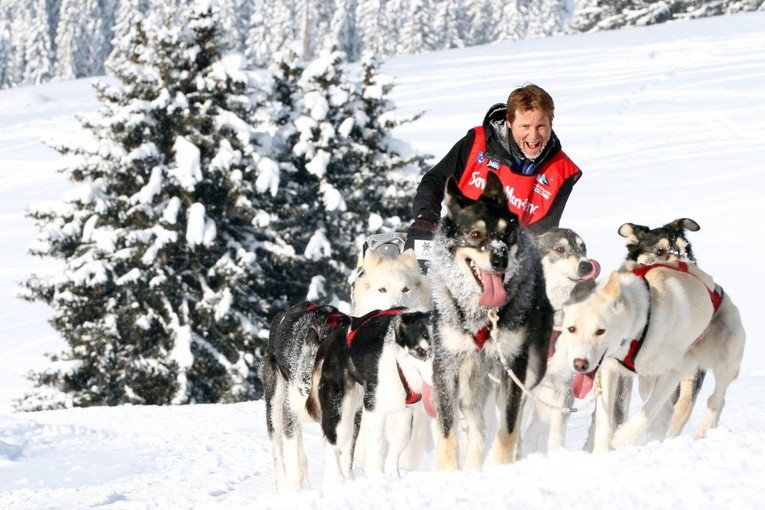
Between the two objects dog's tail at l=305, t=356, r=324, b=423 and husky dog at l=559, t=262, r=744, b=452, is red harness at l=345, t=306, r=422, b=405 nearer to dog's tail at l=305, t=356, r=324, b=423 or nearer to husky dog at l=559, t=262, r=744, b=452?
dog's tail at l=305, t=356, r=324, b=423

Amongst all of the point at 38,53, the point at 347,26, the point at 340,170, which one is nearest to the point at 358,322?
the point at 340,170

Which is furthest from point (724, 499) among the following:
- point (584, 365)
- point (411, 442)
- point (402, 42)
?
point (402, 42)

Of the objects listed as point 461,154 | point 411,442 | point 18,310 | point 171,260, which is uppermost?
point 461,154

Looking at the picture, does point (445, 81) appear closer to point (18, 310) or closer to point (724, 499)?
point (18, 310)

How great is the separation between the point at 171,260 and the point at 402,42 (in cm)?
6099

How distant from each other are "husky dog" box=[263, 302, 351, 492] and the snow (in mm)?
630

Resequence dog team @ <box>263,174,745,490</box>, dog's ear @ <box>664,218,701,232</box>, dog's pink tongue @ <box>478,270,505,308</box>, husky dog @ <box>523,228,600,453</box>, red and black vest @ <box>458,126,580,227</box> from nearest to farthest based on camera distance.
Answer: dog's pink tongue @ <box>478,270,505,308</box>, dog team @ <box>263,174,745,490</box>, husky dog @ <box>523,228,600,453</box>, red and black vest @ <box>458,126,580,227</box>, dog's ear @ <box>664,218,701,232</box>

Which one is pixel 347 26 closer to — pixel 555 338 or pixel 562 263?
pixel 562 263

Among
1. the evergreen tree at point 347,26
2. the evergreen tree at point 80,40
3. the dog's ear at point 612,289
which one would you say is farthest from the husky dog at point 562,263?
the evergreen tree at point 80,40

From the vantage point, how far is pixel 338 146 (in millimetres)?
21969

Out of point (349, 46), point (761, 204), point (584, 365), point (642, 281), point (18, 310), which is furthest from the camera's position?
point (349, 46)

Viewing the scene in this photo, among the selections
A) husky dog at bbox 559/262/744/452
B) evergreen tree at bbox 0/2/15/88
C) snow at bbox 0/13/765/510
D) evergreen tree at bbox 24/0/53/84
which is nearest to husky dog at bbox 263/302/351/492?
snow at bbox 0/13/765/510

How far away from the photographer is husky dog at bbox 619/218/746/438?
19.0 ft

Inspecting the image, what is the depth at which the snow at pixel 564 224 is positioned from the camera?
3662 millimetres
